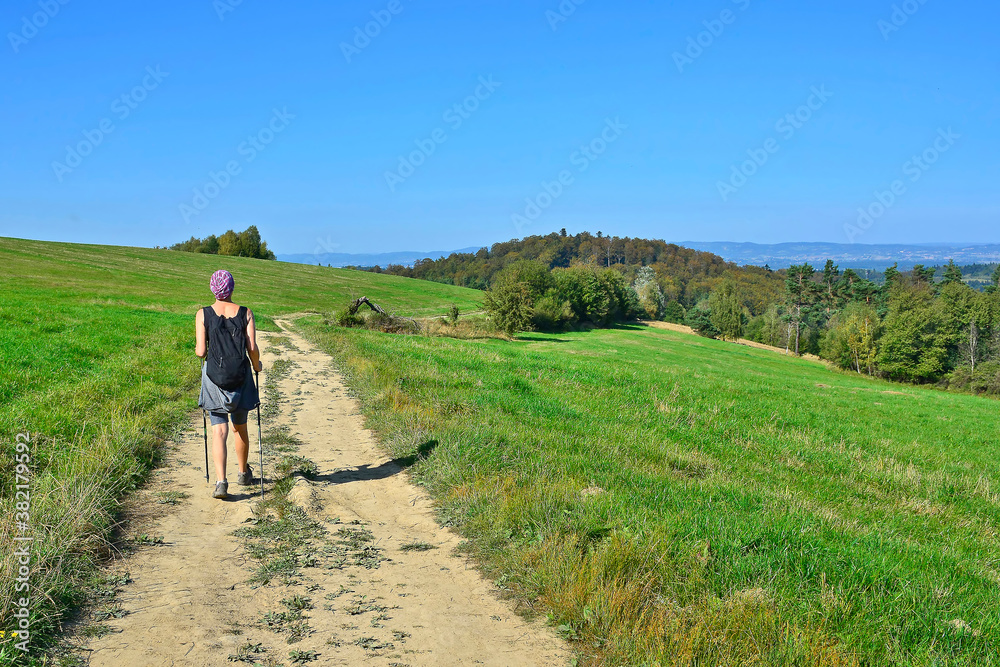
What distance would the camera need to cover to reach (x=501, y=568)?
4.86 m

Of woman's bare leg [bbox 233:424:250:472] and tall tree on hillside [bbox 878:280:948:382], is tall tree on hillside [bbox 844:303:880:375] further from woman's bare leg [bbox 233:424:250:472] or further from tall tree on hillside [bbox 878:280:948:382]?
woman's bare leg [bbox 233:424:250:472]

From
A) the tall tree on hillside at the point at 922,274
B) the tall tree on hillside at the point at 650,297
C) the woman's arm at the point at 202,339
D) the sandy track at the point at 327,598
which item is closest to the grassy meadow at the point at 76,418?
the sandy track at the point at 327,598

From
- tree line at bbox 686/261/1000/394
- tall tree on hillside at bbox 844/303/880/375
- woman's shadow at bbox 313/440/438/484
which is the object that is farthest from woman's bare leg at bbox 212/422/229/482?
tall tree on hillside at bbox 844/303/880/375

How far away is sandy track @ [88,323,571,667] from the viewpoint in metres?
3.65

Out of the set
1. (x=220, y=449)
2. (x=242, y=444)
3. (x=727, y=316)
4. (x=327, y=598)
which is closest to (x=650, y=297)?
(x=727, y=316)

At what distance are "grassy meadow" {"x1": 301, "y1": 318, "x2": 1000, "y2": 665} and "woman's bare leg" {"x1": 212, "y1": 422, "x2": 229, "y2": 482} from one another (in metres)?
2.26

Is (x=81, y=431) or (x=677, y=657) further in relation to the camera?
(x=81, y=431)

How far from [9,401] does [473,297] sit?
78.3m

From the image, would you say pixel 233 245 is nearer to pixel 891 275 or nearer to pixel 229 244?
pixel 229 244

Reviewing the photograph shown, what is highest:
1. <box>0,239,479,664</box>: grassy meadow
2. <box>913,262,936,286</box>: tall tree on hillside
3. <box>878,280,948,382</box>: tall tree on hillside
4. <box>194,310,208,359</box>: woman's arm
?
<box>913,262,936,286</box>: tall tree on hillside

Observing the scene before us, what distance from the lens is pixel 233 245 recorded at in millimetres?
98625

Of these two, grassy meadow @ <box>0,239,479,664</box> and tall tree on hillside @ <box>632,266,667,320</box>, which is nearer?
grassy meadow @ <box>0,239,479,664</box>

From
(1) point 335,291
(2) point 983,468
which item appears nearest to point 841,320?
(1) point 335,291

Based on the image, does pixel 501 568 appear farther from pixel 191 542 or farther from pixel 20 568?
pixel 20 568
